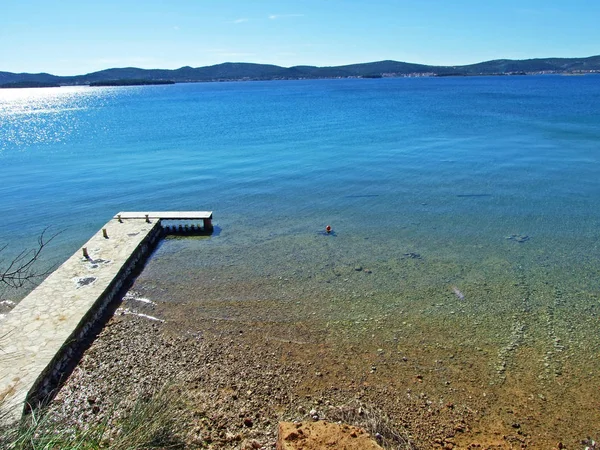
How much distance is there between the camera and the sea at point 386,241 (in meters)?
9.45

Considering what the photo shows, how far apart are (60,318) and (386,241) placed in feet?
33.1

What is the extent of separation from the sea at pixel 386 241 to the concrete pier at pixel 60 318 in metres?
1.03

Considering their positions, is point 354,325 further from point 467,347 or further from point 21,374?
point 21,374

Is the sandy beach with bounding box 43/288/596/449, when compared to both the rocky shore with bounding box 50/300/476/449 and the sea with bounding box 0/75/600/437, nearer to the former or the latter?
the rocky shore with bounding box 50/300/476/449

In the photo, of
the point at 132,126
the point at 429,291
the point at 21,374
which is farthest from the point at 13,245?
the point at 132,126

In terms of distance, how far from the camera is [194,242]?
52.5ft

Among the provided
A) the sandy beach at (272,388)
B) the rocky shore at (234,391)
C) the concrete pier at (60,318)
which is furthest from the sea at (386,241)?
the concrete pier at (60,318)

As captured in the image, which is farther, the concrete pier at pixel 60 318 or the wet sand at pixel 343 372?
the concrete pier at pixel 60 318

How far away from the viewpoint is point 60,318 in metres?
9.78

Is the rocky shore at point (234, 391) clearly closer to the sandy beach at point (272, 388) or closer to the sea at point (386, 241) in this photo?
the sandy beach at point (272, 388)

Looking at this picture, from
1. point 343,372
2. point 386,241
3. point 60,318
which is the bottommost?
point 343,372

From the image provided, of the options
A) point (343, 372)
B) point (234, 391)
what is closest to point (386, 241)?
point (343, 372)

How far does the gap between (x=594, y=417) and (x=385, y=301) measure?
4.93 m

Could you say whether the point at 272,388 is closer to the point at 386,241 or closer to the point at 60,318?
the point at 60,318
